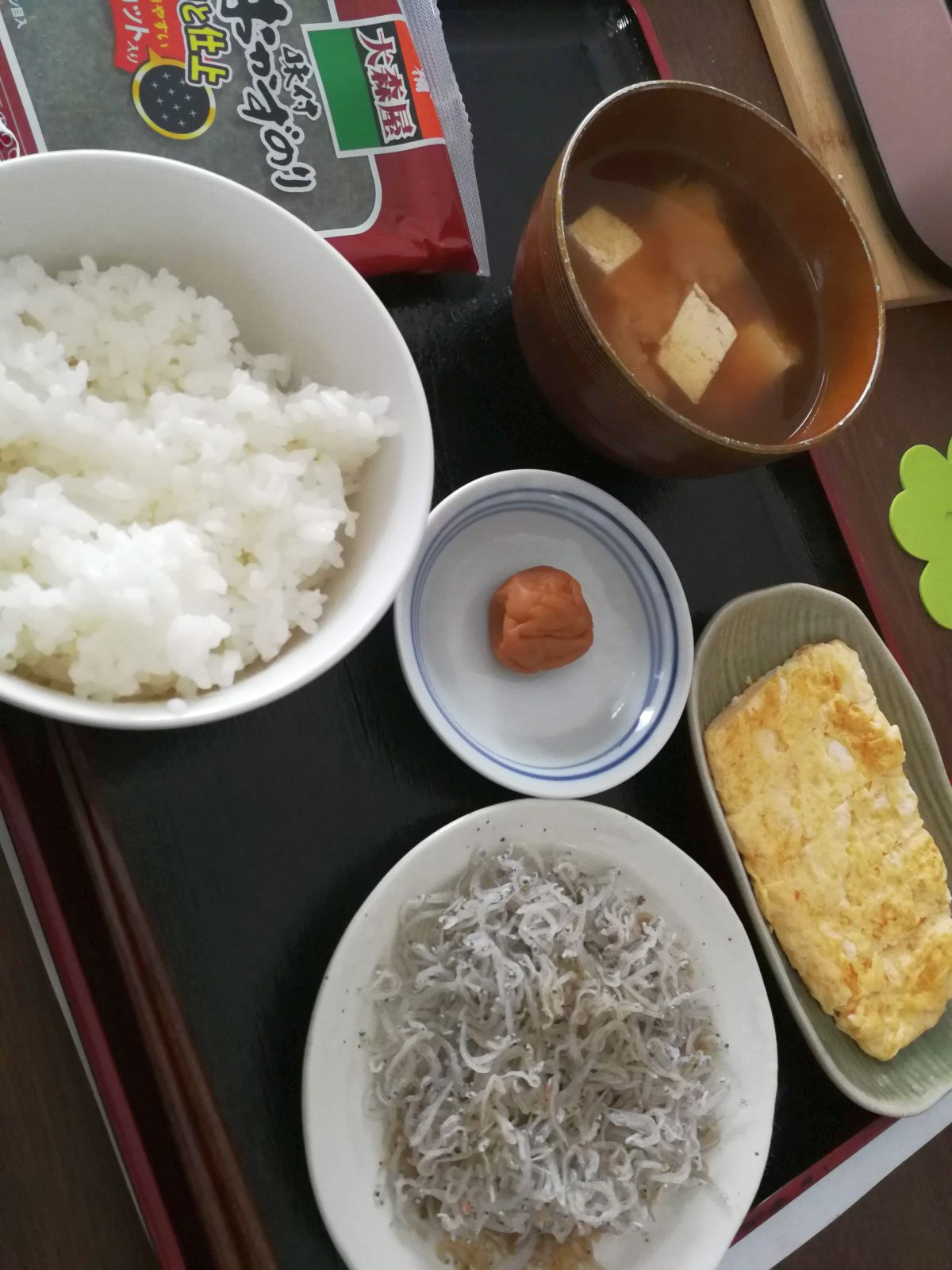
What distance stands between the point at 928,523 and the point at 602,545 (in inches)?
31.2

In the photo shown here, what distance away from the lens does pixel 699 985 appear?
4.26 ft

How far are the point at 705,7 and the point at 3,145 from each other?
53.8 inches

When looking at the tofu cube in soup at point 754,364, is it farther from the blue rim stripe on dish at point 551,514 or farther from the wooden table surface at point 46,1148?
the wooden table surface at point 46,1148

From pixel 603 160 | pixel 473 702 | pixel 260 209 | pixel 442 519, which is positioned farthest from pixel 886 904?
pixel 260 209

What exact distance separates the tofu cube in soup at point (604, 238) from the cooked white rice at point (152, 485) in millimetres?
516

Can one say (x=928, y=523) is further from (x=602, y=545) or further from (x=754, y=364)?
(x=602, y=545)

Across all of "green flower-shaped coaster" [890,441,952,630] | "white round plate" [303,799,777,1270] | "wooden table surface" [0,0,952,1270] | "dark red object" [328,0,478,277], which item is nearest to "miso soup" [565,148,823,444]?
"dark red object" [328,0,478,277]

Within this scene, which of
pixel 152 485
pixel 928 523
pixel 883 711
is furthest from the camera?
pixel 928 523

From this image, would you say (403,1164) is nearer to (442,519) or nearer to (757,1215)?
(757,1215)

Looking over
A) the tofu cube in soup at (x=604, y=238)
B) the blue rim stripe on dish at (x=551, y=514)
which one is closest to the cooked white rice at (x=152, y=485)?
the blue rim stripe on dish at (x=551, y=514)

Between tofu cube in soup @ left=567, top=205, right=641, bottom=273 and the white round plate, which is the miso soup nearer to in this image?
tofu cube in soup @ left=567, top=205, right=641, bottom=273

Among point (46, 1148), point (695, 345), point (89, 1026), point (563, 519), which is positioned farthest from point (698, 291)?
point (46, 1148)

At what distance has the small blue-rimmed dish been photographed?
4.07 ft

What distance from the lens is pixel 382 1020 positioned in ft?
3.72
